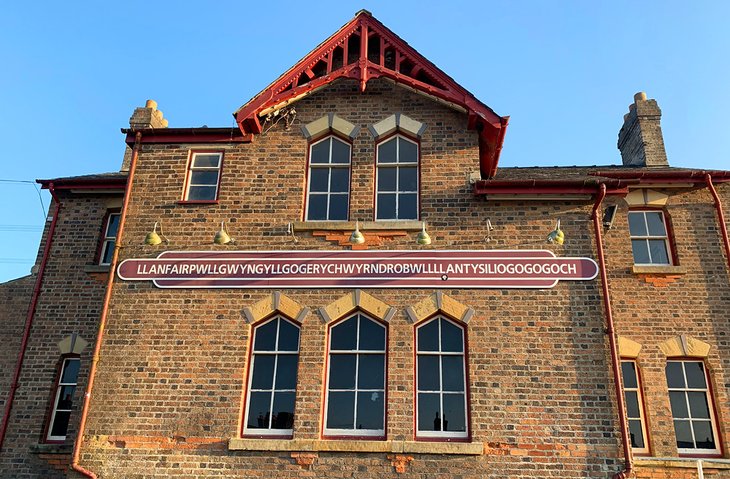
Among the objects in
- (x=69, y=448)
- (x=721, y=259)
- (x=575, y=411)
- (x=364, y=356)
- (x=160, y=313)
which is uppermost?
(x=721, y=259)

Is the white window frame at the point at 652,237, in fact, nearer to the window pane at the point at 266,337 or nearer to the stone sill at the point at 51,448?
the window pane at the point at 266,337

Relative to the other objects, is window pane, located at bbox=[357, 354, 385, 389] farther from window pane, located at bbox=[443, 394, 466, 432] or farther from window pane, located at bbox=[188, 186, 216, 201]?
window pane, located at bbox=[188, 186, 216, 201]

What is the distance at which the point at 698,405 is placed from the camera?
37.6 ft

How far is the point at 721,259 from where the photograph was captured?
12469 millimetres

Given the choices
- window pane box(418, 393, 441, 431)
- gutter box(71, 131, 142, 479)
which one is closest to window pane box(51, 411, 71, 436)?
gutter box(71, 131, 142, 479)

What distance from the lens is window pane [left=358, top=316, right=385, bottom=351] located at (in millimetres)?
10500

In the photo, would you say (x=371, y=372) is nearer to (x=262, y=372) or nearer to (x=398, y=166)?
(x=262, y=372)

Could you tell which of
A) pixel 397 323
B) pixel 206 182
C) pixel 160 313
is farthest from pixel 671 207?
pixel 160 313

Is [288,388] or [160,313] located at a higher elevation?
[160,313]

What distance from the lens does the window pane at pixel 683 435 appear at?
36.8 feet

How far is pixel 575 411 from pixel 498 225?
3.46 metres

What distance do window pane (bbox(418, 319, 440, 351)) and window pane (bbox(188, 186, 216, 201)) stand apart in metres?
4.83

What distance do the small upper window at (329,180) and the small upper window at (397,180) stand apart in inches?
25.3

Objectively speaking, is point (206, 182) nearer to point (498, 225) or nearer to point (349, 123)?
point (349, 123)
